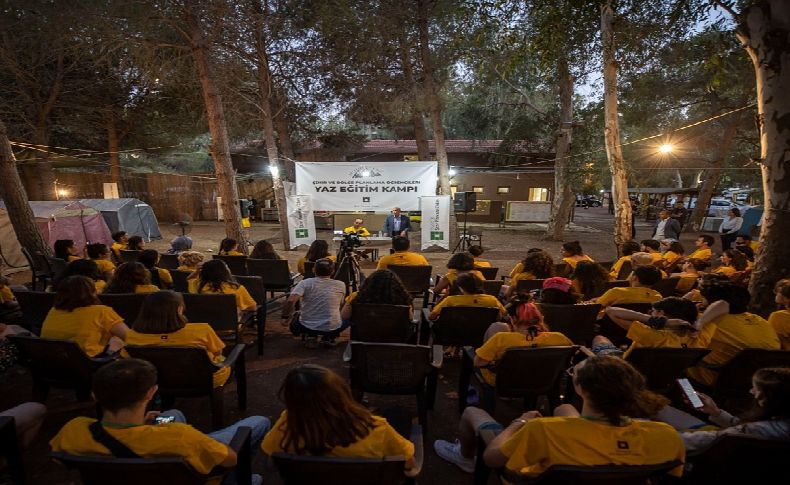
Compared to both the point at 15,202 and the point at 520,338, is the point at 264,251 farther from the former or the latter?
the point at 15,202

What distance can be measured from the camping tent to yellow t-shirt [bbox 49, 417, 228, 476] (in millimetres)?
14897

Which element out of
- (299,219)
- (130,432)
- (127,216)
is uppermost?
(127,216)

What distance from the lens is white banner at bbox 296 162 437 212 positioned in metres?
11.8

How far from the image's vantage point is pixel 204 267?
432 centimetres

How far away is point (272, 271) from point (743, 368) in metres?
5.61

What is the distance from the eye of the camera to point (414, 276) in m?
6.02

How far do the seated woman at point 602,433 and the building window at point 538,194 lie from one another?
76.1ft

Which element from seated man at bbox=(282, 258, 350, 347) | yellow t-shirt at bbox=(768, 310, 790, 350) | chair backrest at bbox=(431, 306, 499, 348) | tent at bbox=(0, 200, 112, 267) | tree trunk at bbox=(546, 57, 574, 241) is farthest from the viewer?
tree trunk at bbox=(546, 57, 574, 241)

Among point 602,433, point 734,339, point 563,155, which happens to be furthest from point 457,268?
point 563,155

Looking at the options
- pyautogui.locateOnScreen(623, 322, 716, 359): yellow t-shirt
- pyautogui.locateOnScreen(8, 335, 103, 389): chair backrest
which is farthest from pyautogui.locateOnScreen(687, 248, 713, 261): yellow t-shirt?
pyautogui.locateOnScreen(8, 335, 103, 389): chair backrest

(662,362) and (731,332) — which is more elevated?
(731,332)

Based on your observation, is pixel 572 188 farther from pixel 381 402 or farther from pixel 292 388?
pixel 292 388

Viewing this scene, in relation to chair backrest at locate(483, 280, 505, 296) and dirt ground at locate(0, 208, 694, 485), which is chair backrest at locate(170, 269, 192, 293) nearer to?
dirt ground at locate(0, 208, 694, 485)

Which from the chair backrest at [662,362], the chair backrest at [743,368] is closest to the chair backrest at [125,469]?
the chair backrest at [662,362]
